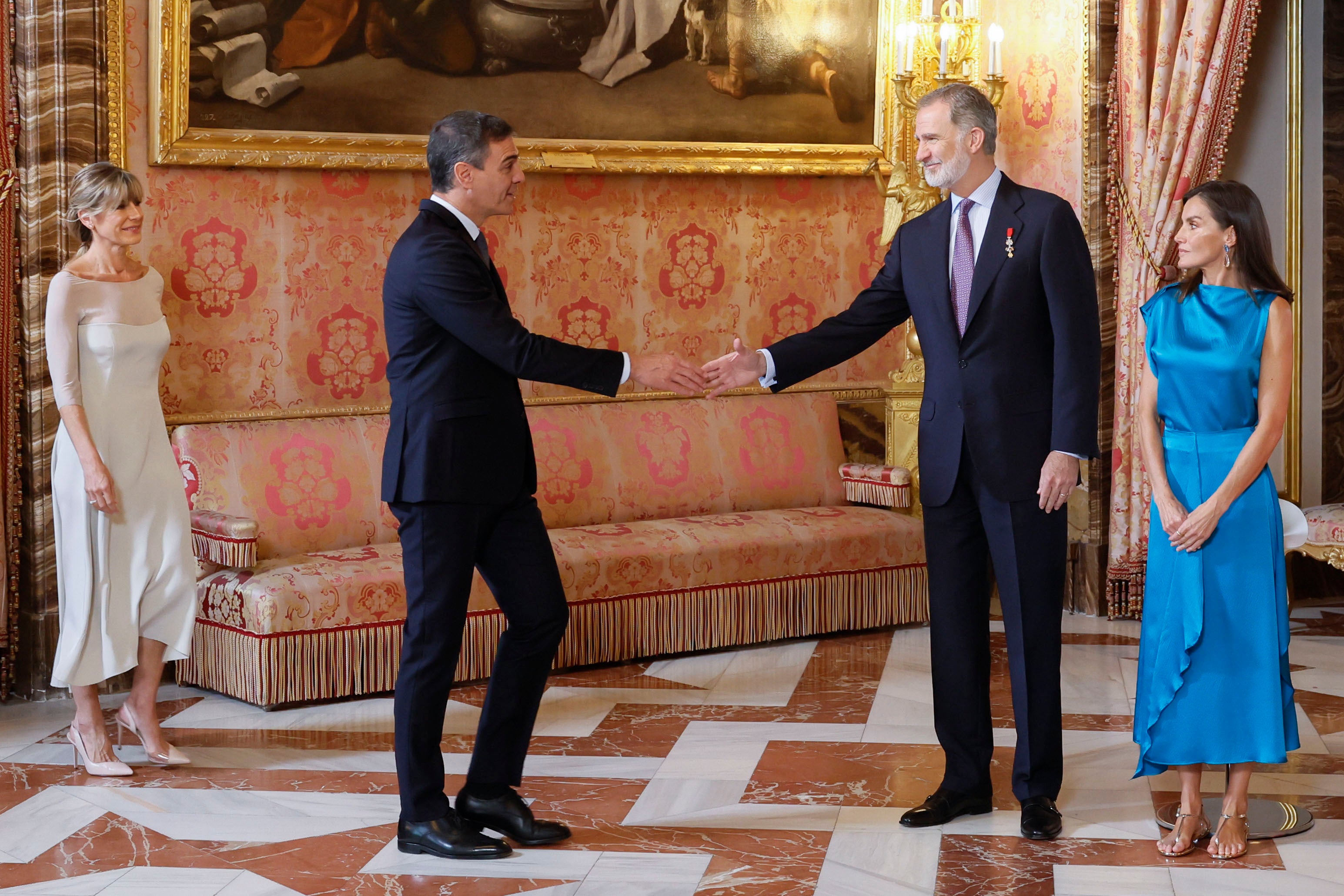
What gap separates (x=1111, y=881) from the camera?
10.6ft

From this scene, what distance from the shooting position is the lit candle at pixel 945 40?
19.6 ft

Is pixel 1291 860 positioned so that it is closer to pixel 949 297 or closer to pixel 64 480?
pixel 949 297

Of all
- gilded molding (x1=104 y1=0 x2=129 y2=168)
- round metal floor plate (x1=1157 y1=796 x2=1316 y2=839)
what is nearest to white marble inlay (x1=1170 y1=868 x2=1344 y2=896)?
round metal floor plate (x1=1157 y1=796 x2=1316 y2=839)

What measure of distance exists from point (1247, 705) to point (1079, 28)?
148 inches

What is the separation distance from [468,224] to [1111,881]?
2081 mm

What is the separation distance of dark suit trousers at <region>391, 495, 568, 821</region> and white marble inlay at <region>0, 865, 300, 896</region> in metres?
0.36

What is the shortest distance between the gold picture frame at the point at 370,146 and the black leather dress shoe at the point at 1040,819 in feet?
11.2

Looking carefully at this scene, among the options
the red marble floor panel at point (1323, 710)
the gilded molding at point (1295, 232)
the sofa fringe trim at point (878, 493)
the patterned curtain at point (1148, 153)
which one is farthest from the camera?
the gilded molding at point (1295, 232)

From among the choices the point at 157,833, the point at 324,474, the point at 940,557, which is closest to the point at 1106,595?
the point at 940,557

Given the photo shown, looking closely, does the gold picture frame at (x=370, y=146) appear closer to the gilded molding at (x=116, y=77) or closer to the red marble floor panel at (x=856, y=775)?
the gilded molding at (x=116, y=77)

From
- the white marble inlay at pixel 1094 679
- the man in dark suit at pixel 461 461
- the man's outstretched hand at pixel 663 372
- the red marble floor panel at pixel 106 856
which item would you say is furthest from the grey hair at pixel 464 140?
the white marble inlay at pixel 1094 679

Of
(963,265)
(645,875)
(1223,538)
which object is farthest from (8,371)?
(1223,538)

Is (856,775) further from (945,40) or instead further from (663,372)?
(945,40)

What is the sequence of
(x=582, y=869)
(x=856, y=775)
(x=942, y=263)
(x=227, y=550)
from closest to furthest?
(x=582, y=869) < (x=942, y=263) < (x=856, y=775) < (x=227, y=550)
